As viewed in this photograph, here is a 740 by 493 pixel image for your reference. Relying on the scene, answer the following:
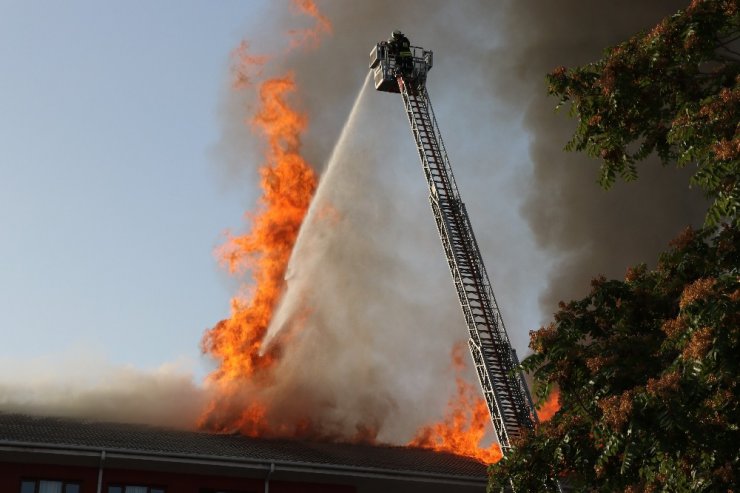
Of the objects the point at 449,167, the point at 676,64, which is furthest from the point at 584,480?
the point at 449,167

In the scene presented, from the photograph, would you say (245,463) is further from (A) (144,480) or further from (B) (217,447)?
(A) (144,480)

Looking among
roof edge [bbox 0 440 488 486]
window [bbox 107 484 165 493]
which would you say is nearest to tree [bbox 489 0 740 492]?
roof edge [bbox 0 440 488 486]

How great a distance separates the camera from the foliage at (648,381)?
39.9 ft

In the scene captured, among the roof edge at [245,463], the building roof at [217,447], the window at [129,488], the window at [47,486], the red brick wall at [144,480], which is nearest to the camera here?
the roof edge at [245,463]

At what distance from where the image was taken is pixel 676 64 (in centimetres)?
1426

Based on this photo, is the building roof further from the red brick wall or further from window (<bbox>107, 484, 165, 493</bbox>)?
window (<bbox>107, 484, 165, 493</bbox>)

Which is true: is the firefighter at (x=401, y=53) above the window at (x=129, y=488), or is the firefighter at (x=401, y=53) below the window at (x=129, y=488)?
above

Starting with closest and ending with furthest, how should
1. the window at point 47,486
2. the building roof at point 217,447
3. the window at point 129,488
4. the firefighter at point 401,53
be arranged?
the window at point 47,486, the building roof at point 217,447, the window at point 129,488, the firefighter at point 401,53

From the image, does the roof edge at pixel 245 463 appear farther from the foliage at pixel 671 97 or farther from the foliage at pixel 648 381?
the foliage at pixel 671 97

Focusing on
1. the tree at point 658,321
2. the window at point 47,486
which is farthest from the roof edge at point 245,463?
the tree at point 658,321

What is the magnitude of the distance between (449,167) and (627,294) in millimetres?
18484

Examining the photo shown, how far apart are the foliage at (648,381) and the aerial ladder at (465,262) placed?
11.2 meters

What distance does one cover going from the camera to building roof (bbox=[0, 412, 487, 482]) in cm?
2462

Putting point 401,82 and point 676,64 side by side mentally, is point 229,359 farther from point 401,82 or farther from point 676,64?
point 676,64
